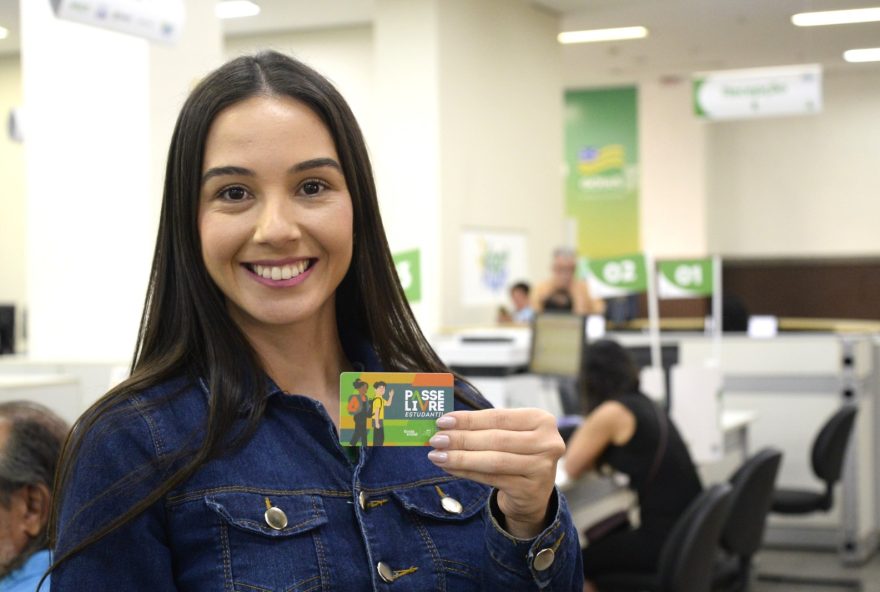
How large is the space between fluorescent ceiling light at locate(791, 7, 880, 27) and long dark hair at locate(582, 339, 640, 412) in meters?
6.84

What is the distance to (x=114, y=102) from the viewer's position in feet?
18.2

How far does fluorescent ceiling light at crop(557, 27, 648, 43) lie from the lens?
34.9ft

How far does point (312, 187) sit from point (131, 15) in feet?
11.4

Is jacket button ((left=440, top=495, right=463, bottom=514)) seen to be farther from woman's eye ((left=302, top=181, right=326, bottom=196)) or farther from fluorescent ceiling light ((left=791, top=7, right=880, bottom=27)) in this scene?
fluorescent ceiling light ((left=791, top=7, right=880, bottom=27))

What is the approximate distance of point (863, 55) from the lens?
480 inches

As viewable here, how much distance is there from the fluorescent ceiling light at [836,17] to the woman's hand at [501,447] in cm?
985

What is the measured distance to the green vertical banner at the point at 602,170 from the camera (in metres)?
13.1

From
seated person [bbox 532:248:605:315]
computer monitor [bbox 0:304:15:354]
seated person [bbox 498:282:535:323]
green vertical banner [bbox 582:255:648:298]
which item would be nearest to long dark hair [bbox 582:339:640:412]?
green vertical banner [bbox 582:255:648:298]

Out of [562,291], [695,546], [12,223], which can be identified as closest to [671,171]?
[562,291]

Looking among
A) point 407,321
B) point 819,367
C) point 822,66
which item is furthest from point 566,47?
point 407,321

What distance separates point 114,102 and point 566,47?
6633 mm

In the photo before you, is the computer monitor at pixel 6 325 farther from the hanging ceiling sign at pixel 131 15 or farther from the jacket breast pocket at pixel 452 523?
the jacket breast pocket at pixel 452 523

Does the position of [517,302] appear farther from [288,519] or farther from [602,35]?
[288,519]

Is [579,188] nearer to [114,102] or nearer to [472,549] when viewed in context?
[114,102]
